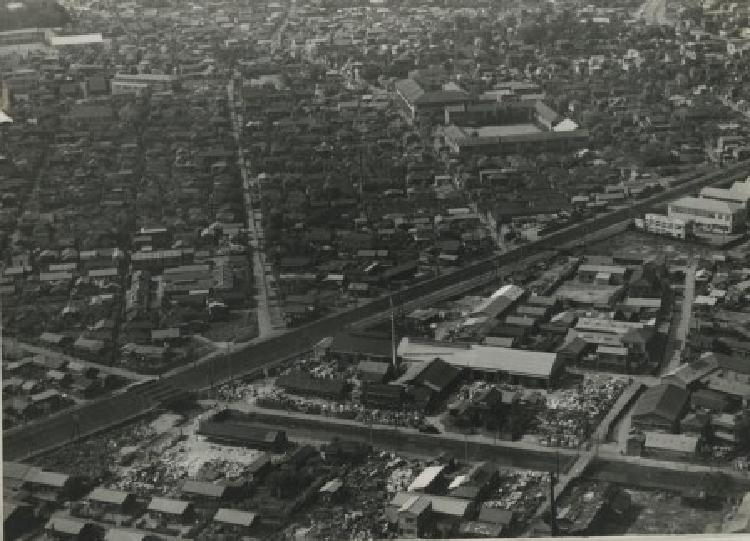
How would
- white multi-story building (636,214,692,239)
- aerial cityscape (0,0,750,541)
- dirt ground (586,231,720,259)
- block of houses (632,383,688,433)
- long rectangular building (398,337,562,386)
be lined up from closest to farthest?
aerial cityscape (0,0,750,541), block of houses (632,383,688,433), long rectangular building (398,337,562,386), dirt ground (586,231,720,259), white multi-story building (636,214,692,239)

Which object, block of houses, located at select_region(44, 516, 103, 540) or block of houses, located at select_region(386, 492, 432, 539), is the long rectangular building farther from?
block of houses, located at select_region(44, 516, 103, 540)

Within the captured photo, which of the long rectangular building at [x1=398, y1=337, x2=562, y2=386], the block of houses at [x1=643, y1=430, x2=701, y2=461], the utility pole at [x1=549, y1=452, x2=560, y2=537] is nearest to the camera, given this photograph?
the utility pole at [x1=549, y1=452, x2=560, y2=537]

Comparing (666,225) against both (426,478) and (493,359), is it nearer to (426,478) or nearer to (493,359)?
(493,359)

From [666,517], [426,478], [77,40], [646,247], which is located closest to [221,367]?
[426,478]

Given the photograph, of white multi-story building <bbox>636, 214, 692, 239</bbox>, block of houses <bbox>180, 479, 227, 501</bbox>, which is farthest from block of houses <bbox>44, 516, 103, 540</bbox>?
white multi-story building <bbox>636, 214, 692, 239</bbox>

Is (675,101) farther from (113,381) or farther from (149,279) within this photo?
(113,381)

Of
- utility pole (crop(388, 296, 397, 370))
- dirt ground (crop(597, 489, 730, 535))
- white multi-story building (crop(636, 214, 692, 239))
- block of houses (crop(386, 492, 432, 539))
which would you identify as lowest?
dirt ground (crop(597, 489, 730, 535))
